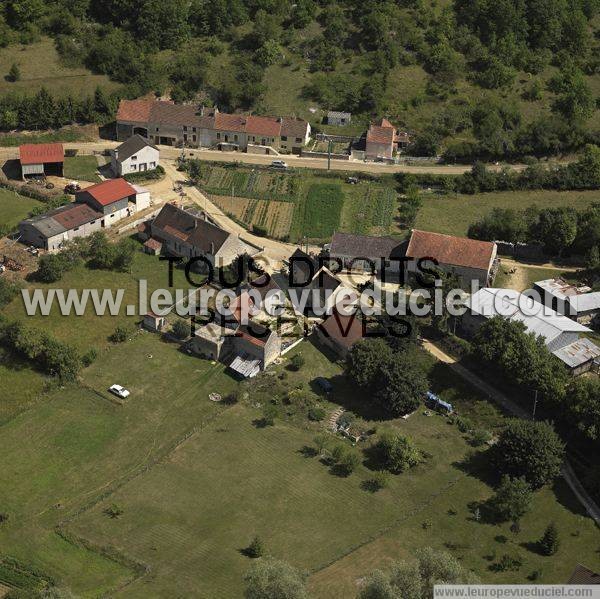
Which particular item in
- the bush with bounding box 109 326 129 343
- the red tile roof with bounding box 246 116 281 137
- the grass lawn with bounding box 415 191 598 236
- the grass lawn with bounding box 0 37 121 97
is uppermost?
the grass lawn with bounding box 0 37 121 97

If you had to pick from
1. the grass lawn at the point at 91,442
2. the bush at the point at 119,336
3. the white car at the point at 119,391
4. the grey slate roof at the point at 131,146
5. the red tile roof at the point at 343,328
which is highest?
the grey slate roof at the point at 131,146

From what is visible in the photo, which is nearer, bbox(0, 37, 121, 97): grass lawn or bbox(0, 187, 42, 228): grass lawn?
bbox(0, 187, 42, 228): grass lawn

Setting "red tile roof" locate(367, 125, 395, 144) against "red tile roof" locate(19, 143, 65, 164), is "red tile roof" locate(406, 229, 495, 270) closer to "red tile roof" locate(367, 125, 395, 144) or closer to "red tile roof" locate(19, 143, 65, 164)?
"red tile roof" locate(367, 125, 395, 144)

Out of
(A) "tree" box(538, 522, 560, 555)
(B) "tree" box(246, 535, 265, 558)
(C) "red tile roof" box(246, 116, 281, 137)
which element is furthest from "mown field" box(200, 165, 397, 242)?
(A) "tree" box(538, 522, 560, 555)

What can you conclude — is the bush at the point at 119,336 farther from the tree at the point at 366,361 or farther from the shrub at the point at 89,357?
the tree at the point at 366,361

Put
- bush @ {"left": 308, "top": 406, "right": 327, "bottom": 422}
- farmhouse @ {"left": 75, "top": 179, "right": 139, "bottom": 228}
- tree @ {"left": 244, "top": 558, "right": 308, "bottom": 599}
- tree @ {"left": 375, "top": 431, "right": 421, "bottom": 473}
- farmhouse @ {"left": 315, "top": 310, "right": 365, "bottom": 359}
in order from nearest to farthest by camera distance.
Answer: tree @ {"left": 244, "top": 558, "right": 308, "bottom": 599} < tree @ {"left": 375, "top": 431, "right": 421, "bottom": 473} < bush @ {"left": 308, "top": 406, "right": 327, "bottom": 422} < farmhouse @ {"left": 315, "top": 310, "right": 365, "bottom": 359} < farmhouse @ {"left": 75, "top": 179, "right": 139, "bottom": 228}

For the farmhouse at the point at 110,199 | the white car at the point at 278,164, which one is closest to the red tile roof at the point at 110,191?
the farmhouse at the point at 110,199

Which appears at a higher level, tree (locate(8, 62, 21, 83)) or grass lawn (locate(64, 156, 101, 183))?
tree (locate(8, 62, 21, 83))
